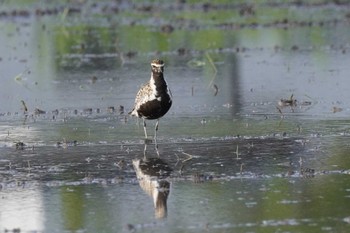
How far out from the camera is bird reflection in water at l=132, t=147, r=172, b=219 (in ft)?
38.9

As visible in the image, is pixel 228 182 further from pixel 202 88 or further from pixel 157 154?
pixel 202 88

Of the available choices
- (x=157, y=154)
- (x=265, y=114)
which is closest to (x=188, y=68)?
(x=265, y=114)

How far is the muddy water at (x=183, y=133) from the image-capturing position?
11547 millimetres

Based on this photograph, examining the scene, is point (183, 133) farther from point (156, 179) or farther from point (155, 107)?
point (156, 179)

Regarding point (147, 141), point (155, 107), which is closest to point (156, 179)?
point (147, 141)

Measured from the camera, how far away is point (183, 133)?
1609cm

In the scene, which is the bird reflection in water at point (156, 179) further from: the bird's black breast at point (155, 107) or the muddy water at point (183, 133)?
the bird's black breast at point (155, 107)

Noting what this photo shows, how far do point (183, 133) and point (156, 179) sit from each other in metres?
3.04

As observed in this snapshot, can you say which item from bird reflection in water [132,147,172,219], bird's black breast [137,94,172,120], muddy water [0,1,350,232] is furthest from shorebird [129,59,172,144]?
bird reflection in water [132,147,172,219]

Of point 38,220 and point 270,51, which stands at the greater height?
point 270,51

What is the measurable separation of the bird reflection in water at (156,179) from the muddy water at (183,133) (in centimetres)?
2

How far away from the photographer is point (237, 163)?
1380cm

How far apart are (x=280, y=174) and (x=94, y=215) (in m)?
2.60

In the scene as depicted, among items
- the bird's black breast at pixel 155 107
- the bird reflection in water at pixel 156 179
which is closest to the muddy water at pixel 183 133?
the bird reflection in water at pixel 156 179
